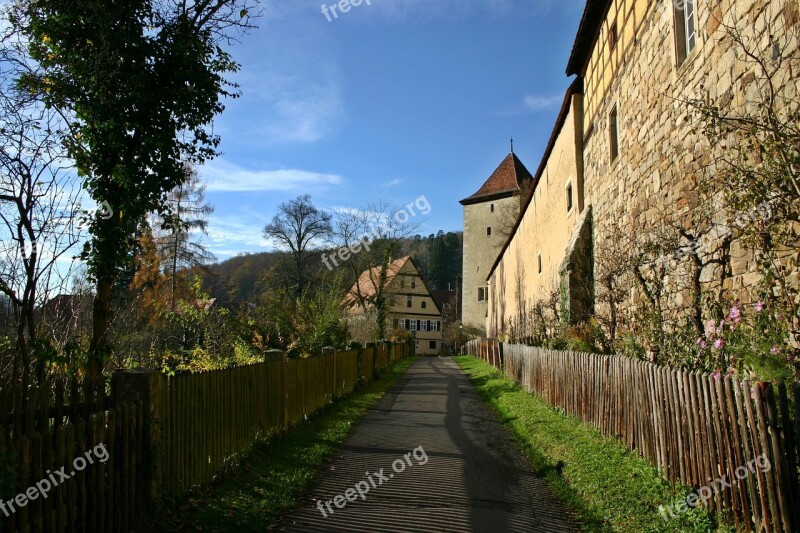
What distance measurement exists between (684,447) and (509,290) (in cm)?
2765

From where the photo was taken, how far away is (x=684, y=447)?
485 cm

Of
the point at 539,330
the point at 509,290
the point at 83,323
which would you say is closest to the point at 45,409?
the point at 83,323

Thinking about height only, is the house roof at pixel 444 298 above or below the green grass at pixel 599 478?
above

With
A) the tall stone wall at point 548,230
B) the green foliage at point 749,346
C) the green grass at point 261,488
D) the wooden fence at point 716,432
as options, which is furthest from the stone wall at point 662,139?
the green grass at point 261,488

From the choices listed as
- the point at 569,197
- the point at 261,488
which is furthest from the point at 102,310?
the point at 569,197

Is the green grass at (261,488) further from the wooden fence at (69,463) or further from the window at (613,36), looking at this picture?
the window at (613,36)

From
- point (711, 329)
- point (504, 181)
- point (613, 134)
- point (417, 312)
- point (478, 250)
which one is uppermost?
point (504, 181)

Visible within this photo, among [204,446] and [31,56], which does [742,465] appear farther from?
[31,56]

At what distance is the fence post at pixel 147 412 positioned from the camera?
450 cm

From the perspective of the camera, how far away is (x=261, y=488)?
5.52m

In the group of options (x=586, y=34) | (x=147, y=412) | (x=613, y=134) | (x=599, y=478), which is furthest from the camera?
(x=586, y=34)

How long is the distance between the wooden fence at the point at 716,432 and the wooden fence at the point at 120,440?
446 centimetres

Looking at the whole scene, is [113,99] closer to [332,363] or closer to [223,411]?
[223,411]

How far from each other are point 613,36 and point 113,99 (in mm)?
9822
